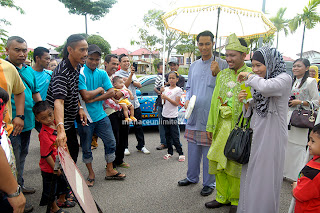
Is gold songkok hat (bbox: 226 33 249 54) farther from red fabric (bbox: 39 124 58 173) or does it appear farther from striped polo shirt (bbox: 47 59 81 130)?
red fabric (bbox: 39 124 58 173)

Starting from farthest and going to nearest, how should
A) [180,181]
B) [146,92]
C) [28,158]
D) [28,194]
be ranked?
[146,92], [28,158], [180,181], [28,194]

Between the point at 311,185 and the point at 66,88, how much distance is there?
2.44m

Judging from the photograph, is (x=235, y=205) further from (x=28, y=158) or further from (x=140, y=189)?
(x=28, y=158)

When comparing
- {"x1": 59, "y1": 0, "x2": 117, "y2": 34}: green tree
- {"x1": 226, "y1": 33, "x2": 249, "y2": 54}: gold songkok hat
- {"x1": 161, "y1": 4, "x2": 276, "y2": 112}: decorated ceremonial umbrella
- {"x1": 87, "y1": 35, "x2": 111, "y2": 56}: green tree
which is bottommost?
{"x1": 226, "y1": 33, "x2": 249, "y2": 54}: gold songkok hat

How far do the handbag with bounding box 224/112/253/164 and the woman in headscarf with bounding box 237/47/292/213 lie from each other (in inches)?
2.9

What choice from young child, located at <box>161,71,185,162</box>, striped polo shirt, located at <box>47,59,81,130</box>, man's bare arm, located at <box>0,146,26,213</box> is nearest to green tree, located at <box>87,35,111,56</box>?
young child, located at <box>161,71,185,162</box>

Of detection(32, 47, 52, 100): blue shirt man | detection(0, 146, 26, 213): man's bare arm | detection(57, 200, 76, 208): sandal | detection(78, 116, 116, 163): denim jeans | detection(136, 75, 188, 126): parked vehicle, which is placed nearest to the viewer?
detection(0, 146, 26, 213): man's bare arm

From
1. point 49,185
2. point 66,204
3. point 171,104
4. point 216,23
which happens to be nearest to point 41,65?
point 49,185

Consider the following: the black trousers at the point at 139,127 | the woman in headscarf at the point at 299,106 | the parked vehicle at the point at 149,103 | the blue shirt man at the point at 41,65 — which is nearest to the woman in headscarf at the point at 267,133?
the woman in headscarf at the point at 299,106

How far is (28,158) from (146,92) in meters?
3.13

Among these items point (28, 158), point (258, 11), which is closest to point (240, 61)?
point (258, 11)

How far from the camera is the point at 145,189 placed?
10.3 ft

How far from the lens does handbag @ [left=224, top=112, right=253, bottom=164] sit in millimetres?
2215

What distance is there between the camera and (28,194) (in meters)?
2.98
